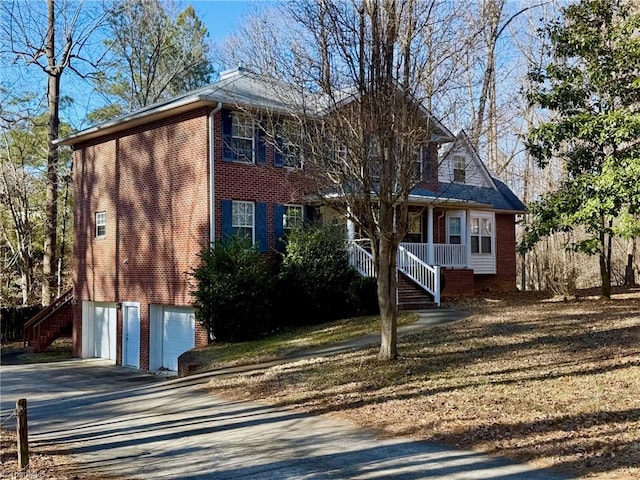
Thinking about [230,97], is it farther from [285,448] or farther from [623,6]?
[285,448]

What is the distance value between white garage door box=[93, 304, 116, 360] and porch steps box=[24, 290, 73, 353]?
A: 8.23 feet

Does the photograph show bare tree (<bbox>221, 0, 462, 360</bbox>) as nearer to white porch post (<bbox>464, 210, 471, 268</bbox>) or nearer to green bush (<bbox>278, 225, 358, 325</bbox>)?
green bush (<bbox>278, 225, 358, 325</bbox>)

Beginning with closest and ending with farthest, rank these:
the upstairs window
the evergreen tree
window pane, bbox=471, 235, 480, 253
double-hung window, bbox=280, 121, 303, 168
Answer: the upstairs window
double-hung window, bbox=280, 121, 303, 168
the evergreen tree
window pane, bbox=471, 235, 480, 253

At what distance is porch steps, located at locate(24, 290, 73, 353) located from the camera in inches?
982

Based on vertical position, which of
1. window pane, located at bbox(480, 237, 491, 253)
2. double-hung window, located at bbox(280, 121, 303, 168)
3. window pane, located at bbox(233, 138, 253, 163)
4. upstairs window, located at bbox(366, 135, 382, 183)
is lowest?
window pane, located at bbox(480, 237, 491, 253)

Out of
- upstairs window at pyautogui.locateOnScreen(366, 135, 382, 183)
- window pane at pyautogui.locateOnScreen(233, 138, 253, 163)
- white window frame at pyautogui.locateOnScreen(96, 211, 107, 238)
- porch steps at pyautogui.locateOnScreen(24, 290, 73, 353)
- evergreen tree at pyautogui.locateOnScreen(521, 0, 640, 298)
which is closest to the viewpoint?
upstairs window at pyautogui.locateOnScreen(366, 135, 382, 183)

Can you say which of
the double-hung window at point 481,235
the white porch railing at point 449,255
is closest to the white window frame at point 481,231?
the double-hung window at point 481,235

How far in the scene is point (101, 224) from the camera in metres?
22.8

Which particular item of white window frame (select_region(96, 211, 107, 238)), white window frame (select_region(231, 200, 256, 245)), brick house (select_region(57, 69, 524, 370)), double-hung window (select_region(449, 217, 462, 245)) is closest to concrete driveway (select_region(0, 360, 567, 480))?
white window frame (select_region(231, 200, 256, 245))

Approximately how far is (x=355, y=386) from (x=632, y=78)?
37.0 feet

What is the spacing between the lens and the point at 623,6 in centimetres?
1617

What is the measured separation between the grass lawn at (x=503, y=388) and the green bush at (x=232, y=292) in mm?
4303

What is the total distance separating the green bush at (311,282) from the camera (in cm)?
1848

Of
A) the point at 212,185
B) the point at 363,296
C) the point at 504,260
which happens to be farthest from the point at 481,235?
the point at 212,185
